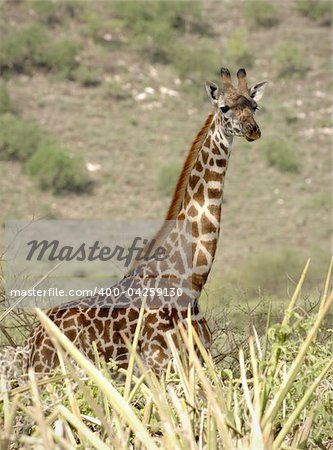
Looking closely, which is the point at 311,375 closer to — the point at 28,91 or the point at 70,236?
the point at 70,236

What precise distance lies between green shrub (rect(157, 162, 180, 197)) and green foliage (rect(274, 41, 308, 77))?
10501 mm

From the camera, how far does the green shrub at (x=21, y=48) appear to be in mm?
49562

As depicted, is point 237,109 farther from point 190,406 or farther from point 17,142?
point 17,142

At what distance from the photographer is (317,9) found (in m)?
55.7

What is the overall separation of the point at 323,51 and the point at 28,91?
1371 cm

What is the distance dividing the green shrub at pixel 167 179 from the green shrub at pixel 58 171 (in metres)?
2.64

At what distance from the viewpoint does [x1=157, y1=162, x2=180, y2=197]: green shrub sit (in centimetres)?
4171

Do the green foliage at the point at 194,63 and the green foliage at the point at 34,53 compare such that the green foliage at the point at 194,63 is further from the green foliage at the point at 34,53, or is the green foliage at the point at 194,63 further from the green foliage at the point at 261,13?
the green foliage at the point at 261,13

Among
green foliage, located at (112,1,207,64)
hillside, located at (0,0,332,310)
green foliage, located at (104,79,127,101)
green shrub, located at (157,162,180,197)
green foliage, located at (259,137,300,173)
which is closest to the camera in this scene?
hillside, located at (0,0,332,310)

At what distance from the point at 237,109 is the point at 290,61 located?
45.7m

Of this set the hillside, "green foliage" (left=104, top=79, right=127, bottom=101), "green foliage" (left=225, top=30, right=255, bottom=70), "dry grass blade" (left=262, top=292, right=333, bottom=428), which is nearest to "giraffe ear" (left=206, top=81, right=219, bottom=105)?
"dry grass blade" (left=262, top=292, right=333, bottom=428)

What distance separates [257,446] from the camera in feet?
9.73

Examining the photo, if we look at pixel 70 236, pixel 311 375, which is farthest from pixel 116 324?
pixel 70 236

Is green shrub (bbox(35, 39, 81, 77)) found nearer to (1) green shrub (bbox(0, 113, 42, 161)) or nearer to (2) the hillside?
(2) the hillside
